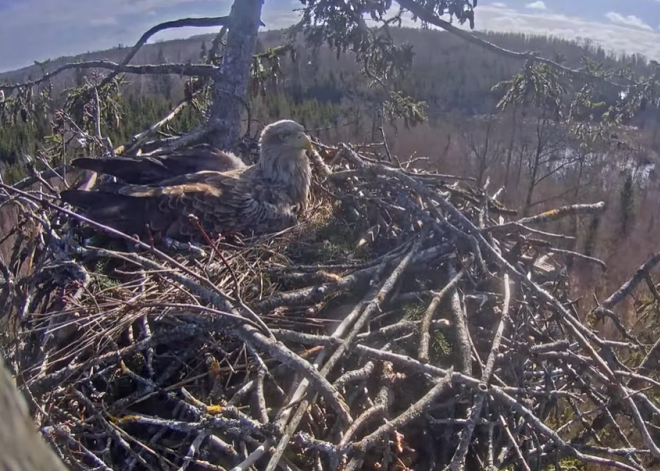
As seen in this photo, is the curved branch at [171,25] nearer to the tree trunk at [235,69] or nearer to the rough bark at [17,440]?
the tree trunk at [235,69]

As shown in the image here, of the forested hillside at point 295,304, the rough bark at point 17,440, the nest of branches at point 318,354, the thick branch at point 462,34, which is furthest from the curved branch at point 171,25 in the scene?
the rough bark at point 17,440

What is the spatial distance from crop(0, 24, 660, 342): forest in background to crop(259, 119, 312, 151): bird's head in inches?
63.4

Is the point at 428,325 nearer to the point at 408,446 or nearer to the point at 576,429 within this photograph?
the point at 408,446

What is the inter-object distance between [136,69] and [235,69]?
916mm

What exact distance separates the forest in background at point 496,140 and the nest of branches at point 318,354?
2.50m

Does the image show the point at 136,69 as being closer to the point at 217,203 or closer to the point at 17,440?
the point at 217,203

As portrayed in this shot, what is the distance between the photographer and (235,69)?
543cm

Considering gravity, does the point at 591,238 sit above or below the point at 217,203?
below

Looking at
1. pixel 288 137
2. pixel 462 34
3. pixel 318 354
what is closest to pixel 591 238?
pixel 462 34

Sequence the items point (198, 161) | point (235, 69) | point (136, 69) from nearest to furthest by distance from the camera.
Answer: point (198, 161) → point (235, 69) → point (136, 69)

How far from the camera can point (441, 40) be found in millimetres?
82438

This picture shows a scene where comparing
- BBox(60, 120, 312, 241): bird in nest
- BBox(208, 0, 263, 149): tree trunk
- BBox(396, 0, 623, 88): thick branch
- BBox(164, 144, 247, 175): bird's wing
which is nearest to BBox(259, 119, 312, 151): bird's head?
BBox(60, 120, 312, 241): bird in nest

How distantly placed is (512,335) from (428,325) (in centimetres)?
45

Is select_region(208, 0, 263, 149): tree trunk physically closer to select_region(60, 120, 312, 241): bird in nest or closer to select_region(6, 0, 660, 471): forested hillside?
select_region(6, 0, 660, 471): forested hillside
